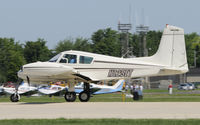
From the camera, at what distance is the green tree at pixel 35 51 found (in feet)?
246

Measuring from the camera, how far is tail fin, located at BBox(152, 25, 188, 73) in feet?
71.0

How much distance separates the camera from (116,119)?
13352 mm

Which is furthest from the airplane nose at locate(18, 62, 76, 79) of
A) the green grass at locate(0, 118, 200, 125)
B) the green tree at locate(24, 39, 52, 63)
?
the green tree at locate(24, 39, 52, 63)

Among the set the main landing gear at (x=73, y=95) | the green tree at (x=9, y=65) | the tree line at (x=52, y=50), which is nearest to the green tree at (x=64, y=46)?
the tree line at (x=52, y=50)

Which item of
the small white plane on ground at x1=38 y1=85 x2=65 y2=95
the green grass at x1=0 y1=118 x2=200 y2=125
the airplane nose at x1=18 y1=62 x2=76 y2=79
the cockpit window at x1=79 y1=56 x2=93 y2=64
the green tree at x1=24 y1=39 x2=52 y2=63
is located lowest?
the small white plane on ground at x1=38 y1=85 x2=65 y2=95

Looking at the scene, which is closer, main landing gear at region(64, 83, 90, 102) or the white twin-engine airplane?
the white twin-engine airplane

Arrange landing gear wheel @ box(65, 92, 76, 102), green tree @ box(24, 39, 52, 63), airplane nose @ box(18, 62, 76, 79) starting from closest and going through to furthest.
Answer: airplane nose @ box(18, 62, 76, 79), landing gear wheel @ box(65, 92, 76, 102), green tree @ box(24, 39, 52, 63)

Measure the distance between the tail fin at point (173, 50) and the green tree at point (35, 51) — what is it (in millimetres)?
53994

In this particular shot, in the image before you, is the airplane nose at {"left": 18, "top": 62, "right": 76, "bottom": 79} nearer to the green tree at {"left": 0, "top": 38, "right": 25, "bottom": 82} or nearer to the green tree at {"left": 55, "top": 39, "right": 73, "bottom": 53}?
the green tree at {"left": 0, "top": 38, "right": 25, "bottom": 82}

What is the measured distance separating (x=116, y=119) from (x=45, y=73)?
7674 mm

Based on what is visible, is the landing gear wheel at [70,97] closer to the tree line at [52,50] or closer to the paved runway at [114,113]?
the paved runway at [114,113]

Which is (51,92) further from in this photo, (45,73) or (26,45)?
(26,45)

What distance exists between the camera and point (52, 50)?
80812 millimetres

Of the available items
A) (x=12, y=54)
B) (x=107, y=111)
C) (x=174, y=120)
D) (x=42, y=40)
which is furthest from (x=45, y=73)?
(x=42, y=40)
